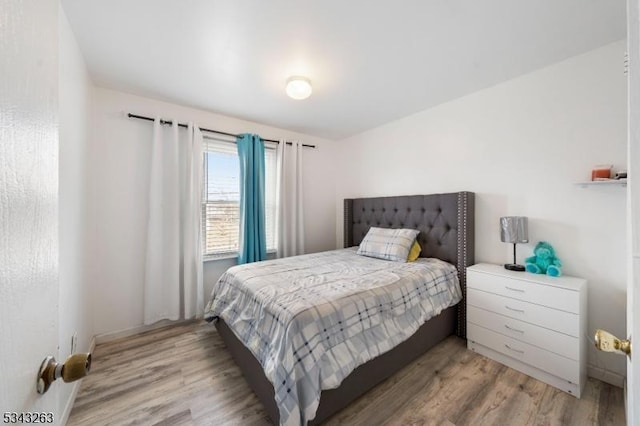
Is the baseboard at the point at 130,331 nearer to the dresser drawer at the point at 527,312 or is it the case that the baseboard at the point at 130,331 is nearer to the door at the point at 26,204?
the door at the point at 26,204

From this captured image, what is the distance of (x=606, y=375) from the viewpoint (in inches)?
67.0

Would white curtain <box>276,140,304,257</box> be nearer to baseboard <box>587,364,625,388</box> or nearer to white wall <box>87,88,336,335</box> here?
white wall <box>87,88,336,335</box>

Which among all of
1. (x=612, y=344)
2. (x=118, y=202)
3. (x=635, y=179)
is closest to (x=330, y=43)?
(x=635, y=179)

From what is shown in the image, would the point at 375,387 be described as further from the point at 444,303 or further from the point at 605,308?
the point at 605,308

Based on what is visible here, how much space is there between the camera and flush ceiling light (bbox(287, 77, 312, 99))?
82.7 inches

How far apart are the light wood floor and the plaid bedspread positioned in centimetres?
34

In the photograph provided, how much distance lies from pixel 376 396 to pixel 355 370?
1.04ft

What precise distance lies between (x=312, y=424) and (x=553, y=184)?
248 cm

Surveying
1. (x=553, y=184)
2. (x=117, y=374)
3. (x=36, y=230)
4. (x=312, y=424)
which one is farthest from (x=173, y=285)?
(x=553, y=184)

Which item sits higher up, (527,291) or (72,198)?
(72,198)

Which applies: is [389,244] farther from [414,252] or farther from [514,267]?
[514,267]

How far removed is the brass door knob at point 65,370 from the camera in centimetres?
49

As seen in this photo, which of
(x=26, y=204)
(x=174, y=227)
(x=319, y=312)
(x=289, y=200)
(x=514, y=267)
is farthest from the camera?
(x=289, y=200)

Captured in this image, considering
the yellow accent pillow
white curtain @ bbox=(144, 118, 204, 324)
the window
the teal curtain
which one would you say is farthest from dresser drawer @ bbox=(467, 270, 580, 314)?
white curtain @ bbox=(144, 118, 204, 324)
